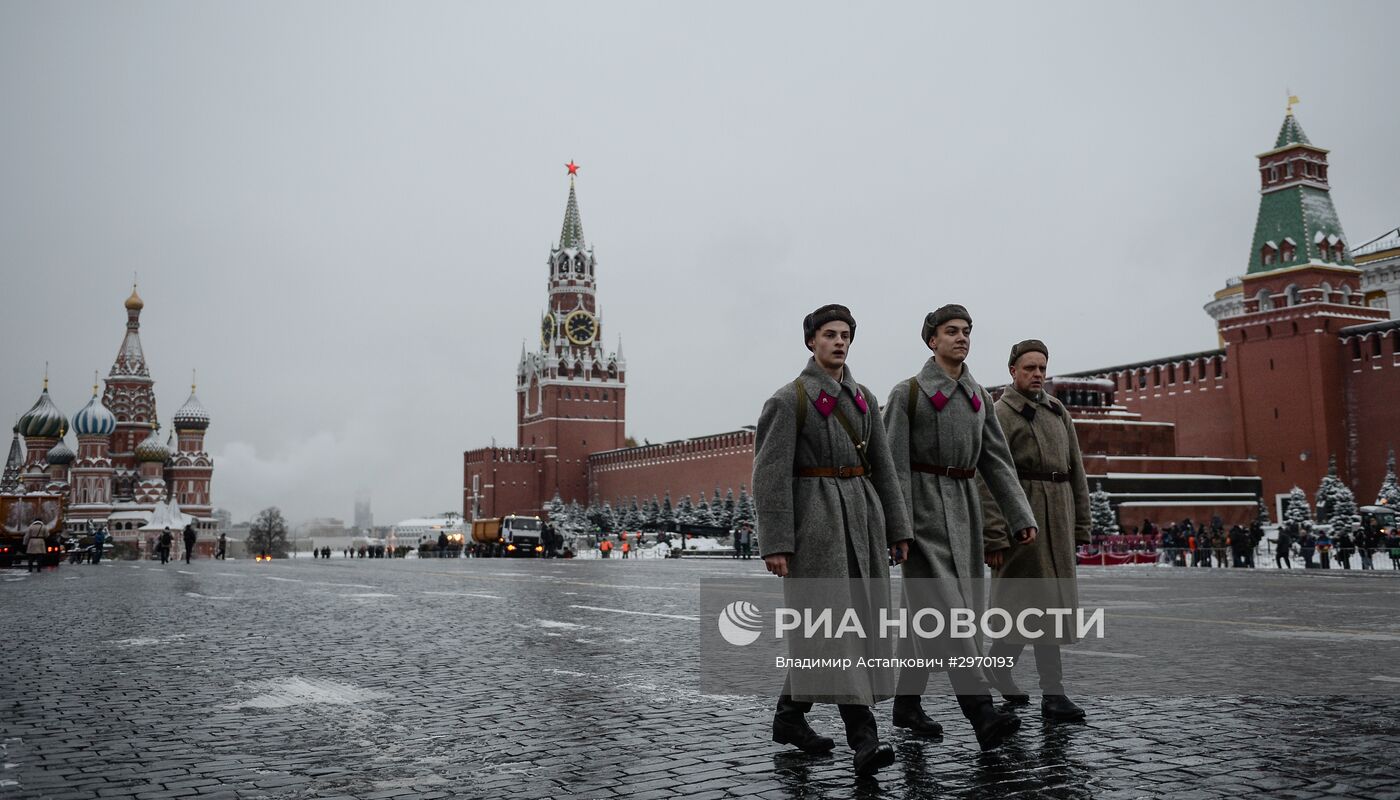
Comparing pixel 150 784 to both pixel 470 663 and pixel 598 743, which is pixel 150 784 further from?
pixel 470 663

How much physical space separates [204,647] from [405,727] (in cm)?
331

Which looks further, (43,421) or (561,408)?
(561,408)

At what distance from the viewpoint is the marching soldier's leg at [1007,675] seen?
4.34 meters

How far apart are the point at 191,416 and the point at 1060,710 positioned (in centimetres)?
7320

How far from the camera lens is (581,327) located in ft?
270

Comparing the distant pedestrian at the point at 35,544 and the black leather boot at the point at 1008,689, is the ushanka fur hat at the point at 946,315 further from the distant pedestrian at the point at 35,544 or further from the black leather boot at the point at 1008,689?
the distant pedestrian at the point at 35,544

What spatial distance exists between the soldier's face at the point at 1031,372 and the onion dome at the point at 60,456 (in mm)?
73281

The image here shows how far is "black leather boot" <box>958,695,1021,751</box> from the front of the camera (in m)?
3.57

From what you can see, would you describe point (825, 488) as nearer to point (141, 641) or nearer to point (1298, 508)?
point (141, 641)

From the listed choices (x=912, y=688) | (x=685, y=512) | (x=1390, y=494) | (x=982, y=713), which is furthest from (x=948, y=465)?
(x=685, y=512)

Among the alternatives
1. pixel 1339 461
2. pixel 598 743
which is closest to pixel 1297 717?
pixel 598 743

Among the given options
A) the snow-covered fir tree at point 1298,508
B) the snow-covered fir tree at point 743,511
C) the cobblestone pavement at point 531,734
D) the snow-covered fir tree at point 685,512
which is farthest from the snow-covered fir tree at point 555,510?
the cobblestone pavement at point 531,734

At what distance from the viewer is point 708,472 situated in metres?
65.8

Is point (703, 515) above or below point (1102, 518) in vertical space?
above
